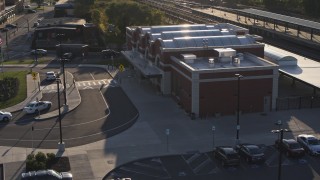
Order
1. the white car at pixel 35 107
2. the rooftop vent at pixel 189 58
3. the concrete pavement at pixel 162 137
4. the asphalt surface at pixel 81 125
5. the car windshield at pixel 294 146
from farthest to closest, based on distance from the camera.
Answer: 1. the rooftop vent at pixel 189 58
2. the white car at pixel 35 107
3. the asphalt surface at pixel 81 125
4. the car windshield at pixel 294 146
5. the concrete pavement at pixel 162 137

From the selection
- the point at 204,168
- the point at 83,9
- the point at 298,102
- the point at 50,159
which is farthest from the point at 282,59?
the point at 83,9

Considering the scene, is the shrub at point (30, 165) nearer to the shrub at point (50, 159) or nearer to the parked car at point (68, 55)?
the shrub at point (50, 159)

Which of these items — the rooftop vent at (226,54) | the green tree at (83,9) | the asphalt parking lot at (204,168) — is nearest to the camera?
the asphalt parking lot at (204,168)

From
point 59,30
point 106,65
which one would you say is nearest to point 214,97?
point 106,65

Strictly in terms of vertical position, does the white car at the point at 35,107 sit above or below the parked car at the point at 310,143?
above

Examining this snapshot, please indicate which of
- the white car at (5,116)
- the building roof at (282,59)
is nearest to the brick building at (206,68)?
the building roof at (282,59)

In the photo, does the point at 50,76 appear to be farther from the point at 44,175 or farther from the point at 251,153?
the point at 251,153

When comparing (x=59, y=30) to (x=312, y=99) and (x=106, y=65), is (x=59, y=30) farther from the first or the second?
(x=312, y=99)

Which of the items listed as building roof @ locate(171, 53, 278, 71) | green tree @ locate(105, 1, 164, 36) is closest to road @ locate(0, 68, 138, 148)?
building roof @ locate(171, 53, 278, 71)
